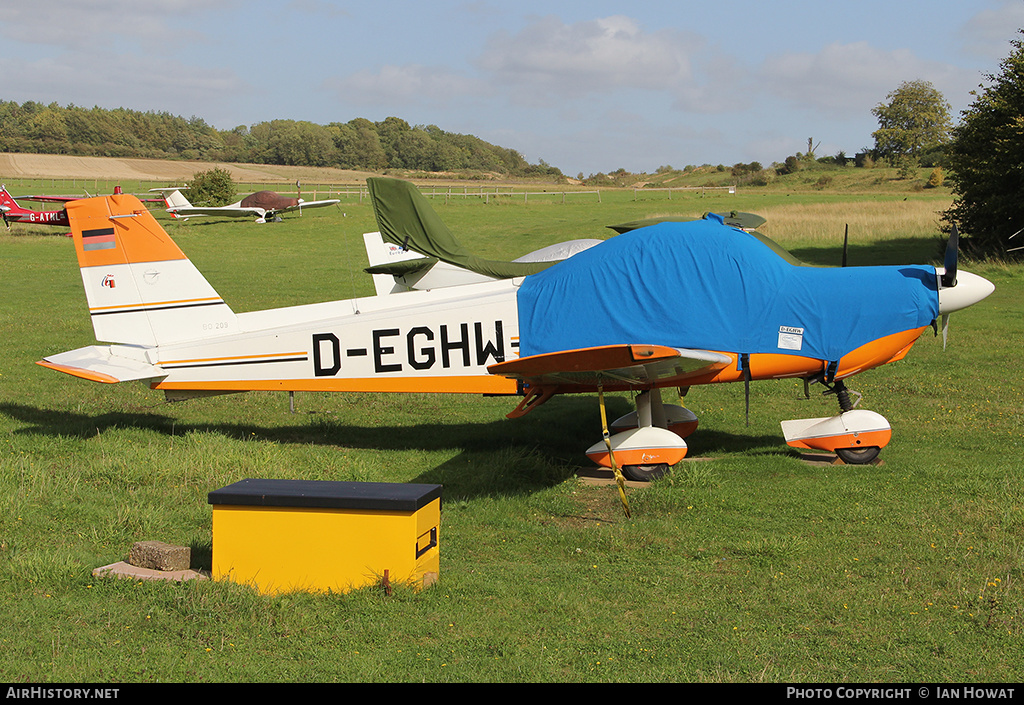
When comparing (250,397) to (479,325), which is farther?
(250,397)

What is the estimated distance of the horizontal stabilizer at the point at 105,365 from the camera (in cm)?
851

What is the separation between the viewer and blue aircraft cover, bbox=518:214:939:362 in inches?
307

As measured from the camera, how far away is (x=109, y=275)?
917 cm

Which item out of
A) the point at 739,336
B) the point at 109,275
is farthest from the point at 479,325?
the point at 109,275

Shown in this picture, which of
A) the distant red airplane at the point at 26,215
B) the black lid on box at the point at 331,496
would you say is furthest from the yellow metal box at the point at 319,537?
the distant red airplane at the point at 26,215

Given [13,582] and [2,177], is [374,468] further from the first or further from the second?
[2,177]

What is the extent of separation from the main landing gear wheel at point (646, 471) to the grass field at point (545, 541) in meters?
0.35

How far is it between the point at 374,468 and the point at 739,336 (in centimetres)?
401

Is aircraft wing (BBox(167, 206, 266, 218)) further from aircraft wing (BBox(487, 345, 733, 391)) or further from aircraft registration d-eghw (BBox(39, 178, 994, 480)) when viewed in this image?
aircraft wing (BBox(487, 345, 733, 391))

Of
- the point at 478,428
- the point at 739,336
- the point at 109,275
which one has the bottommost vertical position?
the point at 478,428

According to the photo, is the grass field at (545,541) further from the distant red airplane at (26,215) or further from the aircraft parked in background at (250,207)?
the aircraft parked in background at (250,207)
